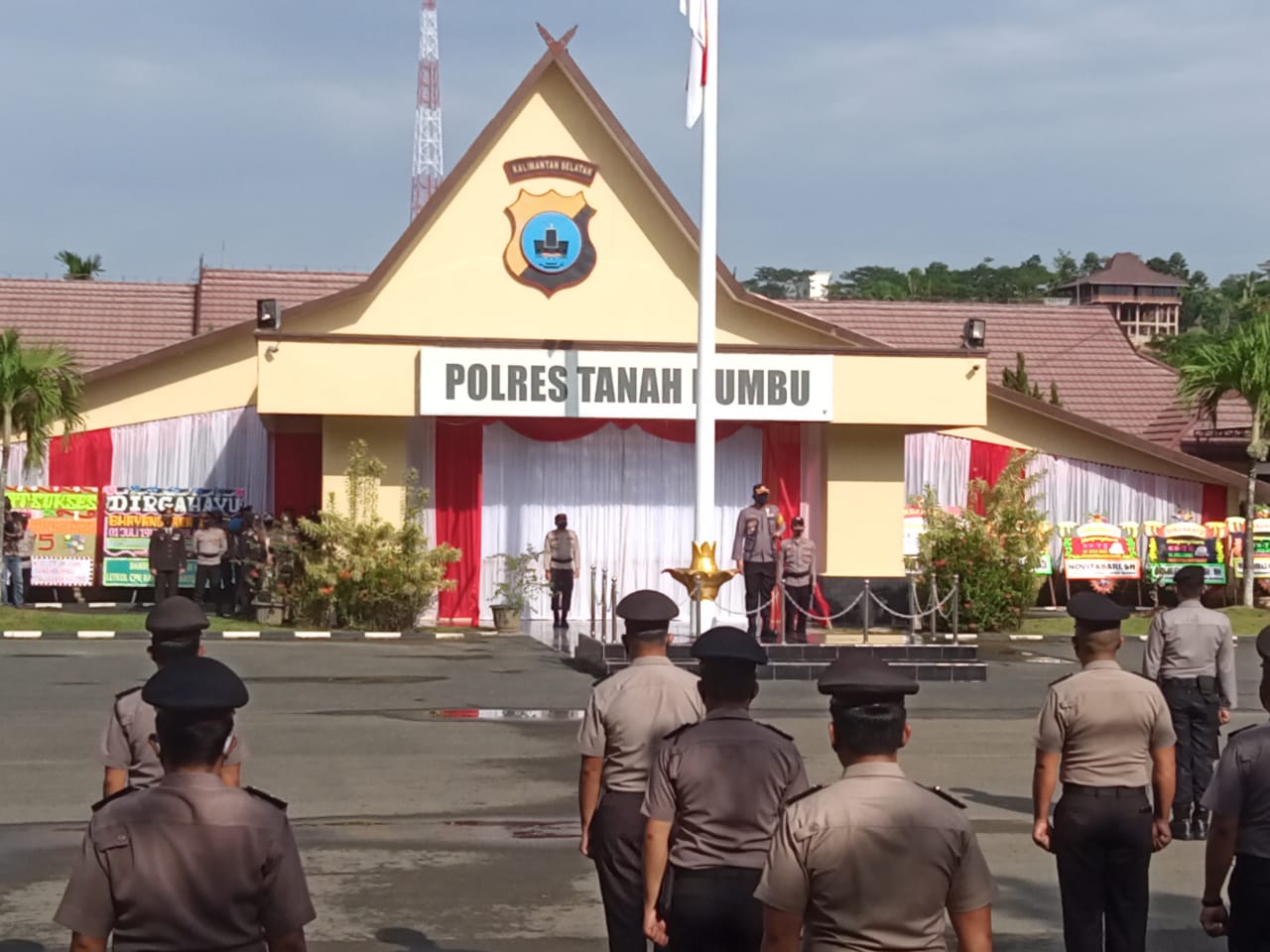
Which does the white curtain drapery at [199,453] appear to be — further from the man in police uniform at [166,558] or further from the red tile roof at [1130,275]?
the red tile roof at [1130,275]

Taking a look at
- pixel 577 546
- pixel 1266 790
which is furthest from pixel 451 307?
pixel 1266 790

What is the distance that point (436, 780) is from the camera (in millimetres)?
13047

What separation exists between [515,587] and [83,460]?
7951 mm

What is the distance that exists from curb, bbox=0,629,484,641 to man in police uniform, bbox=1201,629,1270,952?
19149 millimetres

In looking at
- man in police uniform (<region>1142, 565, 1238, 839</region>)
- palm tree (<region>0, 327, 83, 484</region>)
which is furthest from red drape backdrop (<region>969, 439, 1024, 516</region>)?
man in police uniform (<region>1142, 565, 1238, 839</region>)

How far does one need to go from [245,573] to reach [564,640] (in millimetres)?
5817

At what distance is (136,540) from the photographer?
1191 inches

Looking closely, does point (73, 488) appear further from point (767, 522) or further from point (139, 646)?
point (767, 522)

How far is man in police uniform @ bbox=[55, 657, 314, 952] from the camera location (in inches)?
170

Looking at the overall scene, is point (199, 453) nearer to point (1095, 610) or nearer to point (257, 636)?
point (257, 636)

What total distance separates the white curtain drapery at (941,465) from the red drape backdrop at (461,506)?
9099 mm

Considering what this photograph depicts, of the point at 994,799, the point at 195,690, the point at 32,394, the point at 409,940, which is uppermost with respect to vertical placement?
the point at 32,394

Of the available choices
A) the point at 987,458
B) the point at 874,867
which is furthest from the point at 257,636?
the point at 874,867

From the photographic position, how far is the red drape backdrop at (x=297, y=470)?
29.9 metres
